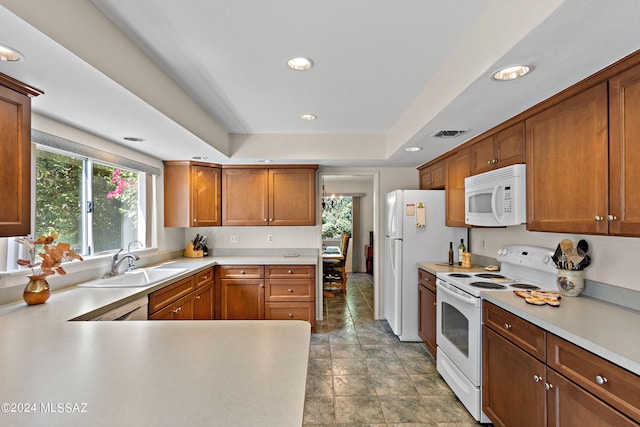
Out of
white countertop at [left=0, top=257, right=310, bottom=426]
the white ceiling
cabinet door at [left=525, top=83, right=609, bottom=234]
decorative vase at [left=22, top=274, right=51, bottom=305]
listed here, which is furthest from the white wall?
decorative vase at [left=22, top=274, right=51, bottom=305]

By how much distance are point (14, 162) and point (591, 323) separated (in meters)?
Answer: 2.80

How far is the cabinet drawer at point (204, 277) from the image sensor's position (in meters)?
3.19

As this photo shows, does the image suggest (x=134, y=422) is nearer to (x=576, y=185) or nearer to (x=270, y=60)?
(x=270, y=60)

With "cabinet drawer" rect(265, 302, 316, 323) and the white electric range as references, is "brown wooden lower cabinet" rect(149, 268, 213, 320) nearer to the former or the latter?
"cabinet drawer" rect(265, 302, 316, 323)

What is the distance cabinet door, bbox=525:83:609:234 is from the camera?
1530 mm

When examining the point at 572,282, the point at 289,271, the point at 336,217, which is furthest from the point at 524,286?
the point at 336,217

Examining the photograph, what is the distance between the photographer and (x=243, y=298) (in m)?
3.67

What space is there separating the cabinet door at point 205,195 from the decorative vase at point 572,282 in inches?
135

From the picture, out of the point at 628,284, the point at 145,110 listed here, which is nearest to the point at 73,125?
the point at 145,110

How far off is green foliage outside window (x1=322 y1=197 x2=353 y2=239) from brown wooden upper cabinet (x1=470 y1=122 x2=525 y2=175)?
216 inches

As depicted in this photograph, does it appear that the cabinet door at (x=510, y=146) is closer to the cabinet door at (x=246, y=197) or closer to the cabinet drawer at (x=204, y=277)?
the cabinet door at (x=246, y=197)

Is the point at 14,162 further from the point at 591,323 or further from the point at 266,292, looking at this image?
the point at 591,323

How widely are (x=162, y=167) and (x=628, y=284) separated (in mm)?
4134

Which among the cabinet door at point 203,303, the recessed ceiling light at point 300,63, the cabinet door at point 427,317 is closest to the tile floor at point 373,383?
the cabinet door at point 427,317
